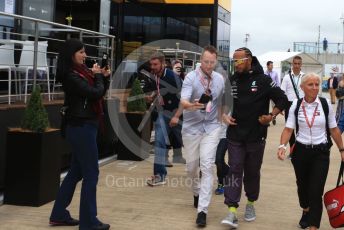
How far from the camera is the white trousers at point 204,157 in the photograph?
5910 millimetres

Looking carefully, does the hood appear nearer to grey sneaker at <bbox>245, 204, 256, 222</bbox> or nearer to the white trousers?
the white trousers

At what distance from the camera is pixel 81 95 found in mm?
5145

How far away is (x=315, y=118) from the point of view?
214 inches

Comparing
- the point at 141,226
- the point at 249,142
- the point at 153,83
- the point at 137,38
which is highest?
the point at 137,38

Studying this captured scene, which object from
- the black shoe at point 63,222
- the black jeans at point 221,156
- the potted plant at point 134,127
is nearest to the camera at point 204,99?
the black jeans at point 221,156

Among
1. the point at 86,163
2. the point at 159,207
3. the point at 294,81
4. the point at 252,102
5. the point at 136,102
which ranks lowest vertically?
the point at 159,207

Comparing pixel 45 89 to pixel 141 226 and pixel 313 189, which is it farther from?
pixel 313 189

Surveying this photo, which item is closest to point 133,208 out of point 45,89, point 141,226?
point 141,226

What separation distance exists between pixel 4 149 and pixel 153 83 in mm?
2616

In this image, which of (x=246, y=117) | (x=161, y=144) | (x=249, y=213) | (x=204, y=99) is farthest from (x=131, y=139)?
(x=246, y=117)

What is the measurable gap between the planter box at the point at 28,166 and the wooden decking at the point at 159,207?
0.14 metres

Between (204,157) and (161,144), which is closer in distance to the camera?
(204,157)

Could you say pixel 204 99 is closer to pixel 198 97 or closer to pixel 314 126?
pixel 198 97

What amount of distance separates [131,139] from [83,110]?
16.8 ft
